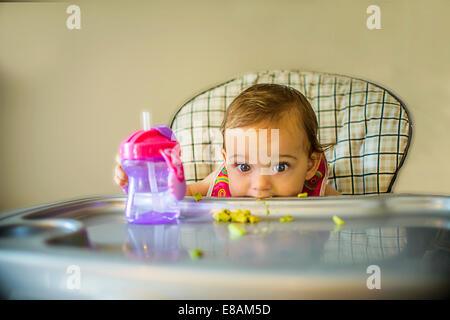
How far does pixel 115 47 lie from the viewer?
210 centimetres

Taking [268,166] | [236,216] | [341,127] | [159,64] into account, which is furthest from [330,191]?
[159,64]

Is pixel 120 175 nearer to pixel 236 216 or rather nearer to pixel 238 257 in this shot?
pixel 236 216

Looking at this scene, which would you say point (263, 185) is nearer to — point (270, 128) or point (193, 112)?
point (270, 128)

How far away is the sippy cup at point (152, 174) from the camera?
21.8 inches

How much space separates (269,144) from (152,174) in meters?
0.35

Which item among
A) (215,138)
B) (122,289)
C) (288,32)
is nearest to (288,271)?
(122,289)

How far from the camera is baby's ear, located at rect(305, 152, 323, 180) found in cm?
101

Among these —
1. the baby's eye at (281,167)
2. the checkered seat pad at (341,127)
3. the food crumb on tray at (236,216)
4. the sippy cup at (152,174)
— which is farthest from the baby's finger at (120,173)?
the checkered seat pad at (341,127)

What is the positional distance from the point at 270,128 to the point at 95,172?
1.66 meters

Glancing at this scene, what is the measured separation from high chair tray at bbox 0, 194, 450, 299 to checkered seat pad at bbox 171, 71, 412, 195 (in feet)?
1.69

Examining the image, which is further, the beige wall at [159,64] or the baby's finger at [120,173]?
the beige wall at [159,64]

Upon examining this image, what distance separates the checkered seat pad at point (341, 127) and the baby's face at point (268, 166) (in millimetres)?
348

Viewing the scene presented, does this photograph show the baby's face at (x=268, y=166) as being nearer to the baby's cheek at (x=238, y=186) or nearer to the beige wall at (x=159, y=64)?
the baby's cheek at (x=238, y=186)

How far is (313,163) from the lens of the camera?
1.03 m
